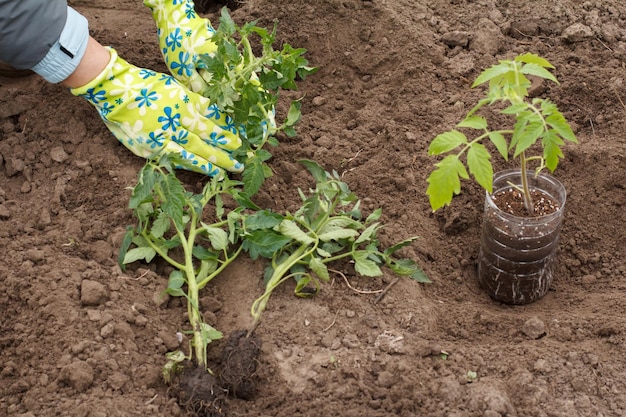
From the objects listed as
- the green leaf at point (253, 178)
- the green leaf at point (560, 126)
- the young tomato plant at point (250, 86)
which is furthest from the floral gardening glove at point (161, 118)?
the green leaf at point (560, 126)

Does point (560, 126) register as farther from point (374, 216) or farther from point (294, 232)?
point (294, 232)

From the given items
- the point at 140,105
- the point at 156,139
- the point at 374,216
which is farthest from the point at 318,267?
the point at 140,105

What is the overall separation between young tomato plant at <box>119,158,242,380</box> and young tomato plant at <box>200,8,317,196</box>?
155mm

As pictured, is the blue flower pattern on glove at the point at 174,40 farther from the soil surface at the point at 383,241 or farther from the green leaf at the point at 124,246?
the green leaf at the point at 124,246

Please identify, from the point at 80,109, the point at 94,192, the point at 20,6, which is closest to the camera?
the point at 20,6

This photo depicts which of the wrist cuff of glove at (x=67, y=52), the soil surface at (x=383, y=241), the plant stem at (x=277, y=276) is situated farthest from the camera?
the wrist cuff of glove at (x=67, y=52)

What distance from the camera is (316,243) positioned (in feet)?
7.77

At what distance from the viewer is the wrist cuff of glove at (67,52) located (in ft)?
8.63

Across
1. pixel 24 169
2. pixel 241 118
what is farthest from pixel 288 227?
pixel 24 169

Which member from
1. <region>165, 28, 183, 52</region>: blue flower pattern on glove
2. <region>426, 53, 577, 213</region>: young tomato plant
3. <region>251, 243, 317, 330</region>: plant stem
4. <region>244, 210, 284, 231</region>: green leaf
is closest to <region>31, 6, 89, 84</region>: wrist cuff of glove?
<region>165, 28, 183, 52</region>: blue flower pattern on glove

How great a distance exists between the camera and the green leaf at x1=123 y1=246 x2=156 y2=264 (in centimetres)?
237

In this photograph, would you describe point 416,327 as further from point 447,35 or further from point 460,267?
point 447,35

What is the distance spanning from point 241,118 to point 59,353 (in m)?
Result: 0.93

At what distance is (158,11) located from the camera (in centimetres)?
305
